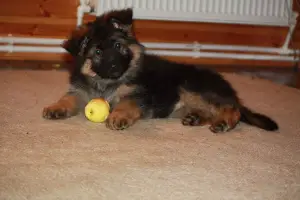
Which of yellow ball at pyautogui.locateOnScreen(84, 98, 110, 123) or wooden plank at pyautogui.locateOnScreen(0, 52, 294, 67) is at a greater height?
yellow ball at pyautogui.locateOnScreen(84, 98, 110, 123)

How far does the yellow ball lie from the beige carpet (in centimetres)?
5

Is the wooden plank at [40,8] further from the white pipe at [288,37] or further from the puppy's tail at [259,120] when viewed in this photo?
the white pipe at [288,37]

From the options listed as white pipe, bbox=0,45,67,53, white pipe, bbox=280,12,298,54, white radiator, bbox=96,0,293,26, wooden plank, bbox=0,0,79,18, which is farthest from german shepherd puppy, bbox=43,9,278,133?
white pipe, bbox=280,12,298,54

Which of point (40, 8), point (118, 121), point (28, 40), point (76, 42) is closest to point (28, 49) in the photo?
point (28, 40)

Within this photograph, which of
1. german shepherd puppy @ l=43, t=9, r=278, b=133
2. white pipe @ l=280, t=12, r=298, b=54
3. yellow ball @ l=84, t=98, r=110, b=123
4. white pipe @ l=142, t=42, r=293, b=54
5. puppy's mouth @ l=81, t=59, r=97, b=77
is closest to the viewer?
yellow ball @ l=84, t=98, r=110, b=123

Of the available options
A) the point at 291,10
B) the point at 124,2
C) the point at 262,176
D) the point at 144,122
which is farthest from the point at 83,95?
the point at 291,10

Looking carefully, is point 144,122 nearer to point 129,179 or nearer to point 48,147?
point 48,147

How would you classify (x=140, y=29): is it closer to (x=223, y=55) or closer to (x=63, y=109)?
(x=223, y=55)

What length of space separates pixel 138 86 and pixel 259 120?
777 mm

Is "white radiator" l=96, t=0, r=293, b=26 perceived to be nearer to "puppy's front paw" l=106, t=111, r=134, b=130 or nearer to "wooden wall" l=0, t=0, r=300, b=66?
"wooden wall" l=0, t=0, r=300, b=66

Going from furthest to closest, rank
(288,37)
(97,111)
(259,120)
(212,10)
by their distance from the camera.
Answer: (288,37)
(212,10)
(259,120)
(97,111)

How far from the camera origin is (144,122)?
230cm

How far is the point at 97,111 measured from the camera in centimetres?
214

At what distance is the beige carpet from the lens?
134 centimetres
